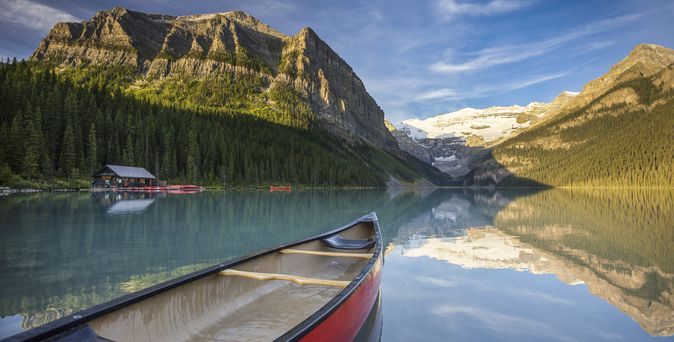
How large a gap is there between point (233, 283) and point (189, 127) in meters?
109

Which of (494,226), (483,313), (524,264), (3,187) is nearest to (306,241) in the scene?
(483,313)

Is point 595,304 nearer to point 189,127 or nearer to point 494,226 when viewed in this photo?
point 494,226

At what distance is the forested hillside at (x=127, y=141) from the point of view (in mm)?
62688

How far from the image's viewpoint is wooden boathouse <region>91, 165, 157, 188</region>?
7194cm

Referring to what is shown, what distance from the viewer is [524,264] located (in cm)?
1602

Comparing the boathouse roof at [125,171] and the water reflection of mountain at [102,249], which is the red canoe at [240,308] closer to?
the water reflection of mountain at [102,249]

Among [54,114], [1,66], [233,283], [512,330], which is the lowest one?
[512,330]

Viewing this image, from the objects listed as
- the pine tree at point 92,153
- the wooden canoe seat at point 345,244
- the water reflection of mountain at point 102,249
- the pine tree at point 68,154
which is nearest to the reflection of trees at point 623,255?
the wooden canoe seat at point 345,244

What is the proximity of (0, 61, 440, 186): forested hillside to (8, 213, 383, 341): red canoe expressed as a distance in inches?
2440

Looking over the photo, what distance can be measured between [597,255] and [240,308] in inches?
649

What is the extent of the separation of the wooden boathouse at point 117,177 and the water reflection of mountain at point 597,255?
68.2 metres

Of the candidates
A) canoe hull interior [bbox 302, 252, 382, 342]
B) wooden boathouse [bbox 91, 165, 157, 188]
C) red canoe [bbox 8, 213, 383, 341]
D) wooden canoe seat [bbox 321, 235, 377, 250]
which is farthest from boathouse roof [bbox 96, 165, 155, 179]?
canoe hull interior [bbox 302, 252, 382, 342]

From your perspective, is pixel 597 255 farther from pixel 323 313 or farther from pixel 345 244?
pixel 323 313

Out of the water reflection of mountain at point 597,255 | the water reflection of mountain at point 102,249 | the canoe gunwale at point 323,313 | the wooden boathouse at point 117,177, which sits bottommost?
the water reflection of mountain at point 597,255
